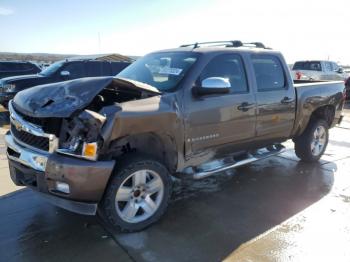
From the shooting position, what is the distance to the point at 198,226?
154 inches

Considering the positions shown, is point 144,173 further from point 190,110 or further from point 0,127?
point 0,127

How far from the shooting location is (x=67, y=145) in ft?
11.1

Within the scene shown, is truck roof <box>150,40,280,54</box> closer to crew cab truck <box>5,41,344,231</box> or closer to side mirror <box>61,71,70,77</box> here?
crew cab truck <box>5,41,344,231</box>


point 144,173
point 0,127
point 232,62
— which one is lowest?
point 0,127

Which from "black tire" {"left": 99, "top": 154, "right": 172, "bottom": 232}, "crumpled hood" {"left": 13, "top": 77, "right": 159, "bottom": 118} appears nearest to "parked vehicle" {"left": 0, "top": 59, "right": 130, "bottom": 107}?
"crumpled hood" {"left": 13, "top": 77, "right": 159, "bottom": 118}

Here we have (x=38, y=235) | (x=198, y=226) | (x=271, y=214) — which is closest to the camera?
(x=38, y=235)

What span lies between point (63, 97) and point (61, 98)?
2 cm

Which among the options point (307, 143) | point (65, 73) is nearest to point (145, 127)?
point (307, 143)

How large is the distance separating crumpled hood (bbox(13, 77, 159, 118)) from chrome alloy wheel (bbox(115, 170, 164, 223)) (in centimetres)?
87

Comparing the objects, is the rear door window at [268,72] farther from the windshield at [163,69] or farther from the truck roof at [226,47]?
the windshield at [163,69]

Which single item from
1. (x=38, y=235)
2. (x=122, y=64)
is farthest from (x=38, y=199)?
(x=122, y=64)

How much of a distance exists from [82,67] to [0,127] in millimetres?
4484

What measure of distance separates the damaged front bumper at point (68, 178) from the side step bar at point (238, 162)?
130cm

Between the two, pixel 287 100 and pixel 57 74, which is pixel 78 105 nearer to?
pixel 287 100
